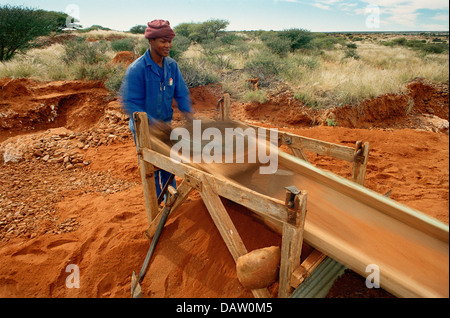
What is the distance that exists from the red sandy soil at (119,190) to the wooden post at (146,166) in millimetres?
292

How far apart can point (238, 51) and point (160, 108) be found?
12.3m

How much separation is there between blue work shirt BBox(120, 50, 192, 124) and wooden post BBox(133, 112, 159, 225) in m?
0.25

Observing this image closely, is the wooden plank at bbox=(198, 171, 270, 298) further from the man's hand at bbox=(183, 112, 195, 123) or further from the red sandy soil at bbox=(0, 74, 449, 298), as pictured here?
the man's hand at bbox=(183, 112, 195, 123)

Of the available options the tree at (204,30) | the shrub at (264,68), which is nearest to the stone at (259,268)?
the shrub at (264,68)

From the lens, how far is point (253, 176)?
7.87ft

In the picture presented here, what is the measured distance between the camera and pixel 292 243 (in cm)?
156

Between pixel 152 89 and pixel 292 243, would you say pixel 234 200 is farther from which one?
pixel 152 89

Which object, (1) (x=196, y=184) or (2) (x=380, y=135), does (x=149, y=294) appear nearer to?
(1) (x=196, y=184)

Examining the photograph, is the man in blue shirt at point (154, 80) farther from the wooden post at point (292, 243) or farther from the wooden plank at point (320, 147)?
the wooden post at point (292, 243)

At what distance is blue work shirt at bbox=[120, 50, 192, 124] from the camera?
2.75 meters

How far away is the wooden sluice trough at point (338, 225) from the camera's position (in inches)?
53.4

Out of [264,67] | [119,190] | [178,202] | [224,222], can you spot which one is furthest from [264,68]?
[224,222]

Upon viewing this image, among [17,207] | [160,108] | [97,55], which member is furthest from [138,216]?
[97,55]

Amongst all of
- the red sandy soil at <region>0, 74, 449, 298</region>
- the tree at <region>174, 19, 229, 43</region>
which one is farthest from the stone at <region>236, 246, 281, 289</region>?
the tree at <region>174, 19, 229, 43</region>
